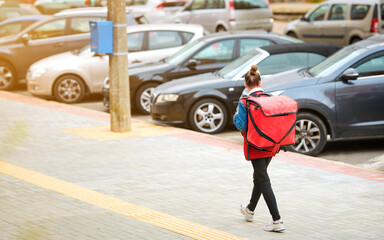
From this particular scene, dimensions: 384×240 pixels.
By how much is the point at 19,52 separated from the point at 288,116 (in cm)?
1228

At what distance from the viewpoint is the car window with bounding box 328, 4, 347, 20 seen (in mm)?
21688

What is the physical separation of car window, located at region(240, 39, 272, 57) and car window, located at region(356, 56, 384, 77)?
365cm

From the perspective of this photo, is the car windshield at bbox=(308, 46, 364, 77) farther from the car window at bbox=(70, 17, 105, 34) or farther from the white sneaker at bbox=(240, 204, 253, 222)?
the car window at bbox=(70, 17, 105, 34)

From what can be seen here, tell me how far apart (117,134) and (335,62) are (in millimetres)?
3477

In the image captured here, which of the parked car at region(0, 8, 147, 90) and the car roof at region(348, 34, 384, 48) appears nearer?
the car roof at region(348, 34, 384, 48)

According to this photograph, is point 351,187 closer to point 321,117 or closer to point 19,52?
point 321,117

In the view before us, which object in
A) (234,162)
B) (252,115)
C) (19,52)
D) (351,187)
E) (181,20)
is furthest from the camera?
(181,20)

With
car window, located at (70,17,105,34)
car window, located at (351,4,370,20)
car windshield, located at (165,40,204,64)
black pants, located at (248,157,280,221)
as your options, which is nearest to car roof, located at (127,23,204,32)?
car windshield, located at (165,40,204,64)

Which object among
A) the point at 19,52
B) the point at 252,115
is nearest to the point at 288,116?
the point at 252,115

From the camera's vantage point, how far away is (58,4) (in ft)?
83.7

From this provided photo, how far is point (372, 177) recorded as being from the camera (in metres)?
8.52

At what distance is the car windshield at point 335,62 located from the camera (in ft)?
34.2

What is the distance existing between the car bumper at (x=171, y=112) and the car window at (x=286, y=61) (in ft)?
4.97

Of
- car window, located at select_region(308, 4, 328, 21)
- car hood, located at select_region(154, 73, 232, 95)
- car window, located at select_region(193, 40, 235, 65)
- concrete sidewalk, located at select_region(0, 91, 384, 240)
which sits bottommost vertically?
concrete sidewalk, located at select_region(0, 91, 384, 240)
